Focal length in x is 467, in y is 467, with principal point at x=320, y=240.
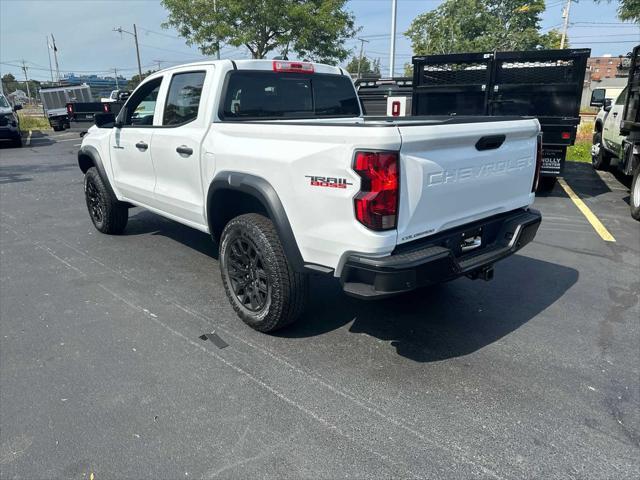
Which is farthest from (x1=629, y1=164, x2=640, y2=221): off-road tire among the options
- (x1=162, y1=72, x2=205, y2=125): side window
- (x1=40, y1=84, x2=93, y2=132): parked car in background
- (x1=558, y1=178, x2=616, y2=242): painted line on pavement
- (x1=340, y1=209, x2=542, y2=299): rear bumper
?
(x1=40, y1=84, x2=93, y2=132): parked car in background

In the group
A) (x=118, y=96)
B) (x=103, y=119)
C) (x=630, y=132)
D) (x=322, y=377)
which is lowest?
(x=322, y=377)

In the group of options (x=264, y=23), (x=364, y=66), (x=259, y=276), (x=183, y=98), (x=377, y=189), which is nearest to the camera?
(x=377, y=189)

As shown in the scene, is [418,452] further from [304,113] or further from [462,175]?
[304,113]

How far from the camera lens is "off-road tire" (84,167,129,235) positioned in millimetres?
5637

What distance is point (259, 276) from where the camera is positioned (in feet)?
11.1

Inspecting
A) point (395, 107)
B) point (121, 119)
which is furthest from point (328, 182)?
point (395, 107)

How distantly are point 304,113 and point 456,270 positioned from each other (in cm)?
224

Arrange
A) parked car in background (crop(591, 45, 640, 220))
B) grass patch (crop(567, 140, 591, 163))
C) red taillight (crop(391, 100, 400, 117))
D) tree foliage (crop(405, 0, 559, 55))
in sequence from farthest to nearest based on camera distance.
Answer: tree foliage (crop(405, 0, 559, 55))
grass patch (crop(567, 140, 591, 163))
red taillight (crop(391, 100, 400, 117))
parked car in background (crop(591, 45, 640, 220))

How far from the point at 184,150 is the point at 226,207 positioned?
645 millimetres

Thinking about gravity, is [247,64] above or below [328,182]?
above

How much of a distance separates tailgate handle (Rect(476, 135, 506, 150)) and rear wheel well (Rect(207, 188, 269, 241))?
1.58 metres

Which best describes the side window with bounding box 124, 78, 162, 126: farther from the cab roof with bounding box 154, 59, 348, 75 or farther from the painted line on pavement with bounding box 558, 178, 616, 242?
the painted line on pavement with bounding box 558, 178, 616, 242

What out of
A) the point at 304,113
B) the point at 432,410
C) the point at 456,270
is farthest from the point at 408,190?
the point at 304,113

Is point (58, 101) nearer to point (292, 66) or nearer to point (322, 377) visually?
point (292, 66)
